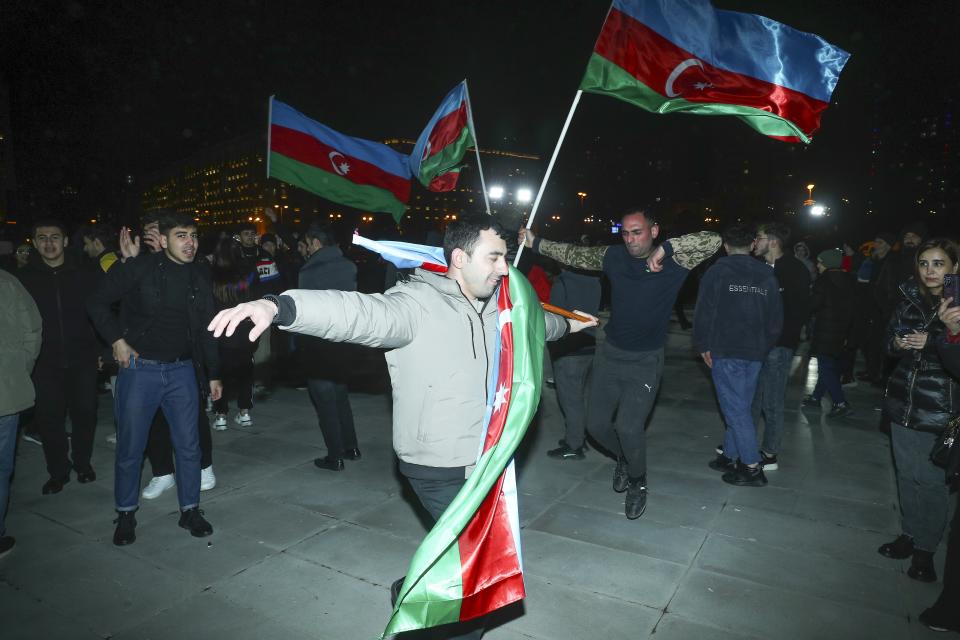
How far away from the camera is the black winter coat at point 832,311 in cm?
820

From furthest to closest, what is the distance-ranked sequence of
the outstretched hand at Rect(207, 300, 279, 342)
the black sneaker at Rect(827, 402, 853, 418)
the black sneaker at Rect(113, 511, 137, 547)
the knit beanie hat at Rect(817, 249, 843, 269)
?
the knit beanie hat at Rect(817, 249, 843, 269) < the black sneaker at Rect(827, 402, 853, 418) < the black sneaker at Rect(113, 511, 137, 547) < the outstretched hand at Rect(207, 300, 279, 342)

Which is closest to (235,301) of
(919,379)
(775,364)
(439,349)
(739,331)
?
(439,349)

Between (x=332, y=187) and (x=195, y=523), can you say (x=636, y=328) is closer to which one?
(x=195, y=523)

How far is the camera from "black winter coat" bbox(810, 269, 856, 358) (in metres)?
8.20

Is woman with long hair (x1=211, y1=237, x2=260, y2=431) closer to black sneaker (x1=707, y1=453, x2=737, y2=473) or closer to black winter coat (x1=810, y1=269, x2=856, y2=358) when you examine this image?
black sneaker (x1=707, y1=453, x2=737, y2=473)

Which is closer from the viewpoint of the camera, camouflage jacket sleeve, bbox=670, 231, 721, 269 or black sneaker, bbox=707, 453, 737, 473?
camouflage jacket sleeve, bbox=670, 231, 721, 269

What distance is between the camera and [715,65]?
193 inches

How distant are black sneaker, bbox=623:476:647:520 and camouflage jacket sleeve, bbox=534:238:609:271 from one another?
1816 millimetres

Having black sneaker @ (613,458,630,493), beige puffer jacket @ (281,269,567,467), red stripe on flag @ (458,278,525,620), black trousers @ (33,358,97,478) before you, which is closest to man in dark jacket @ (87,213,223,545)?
black trousers @ (33,358,97,478)

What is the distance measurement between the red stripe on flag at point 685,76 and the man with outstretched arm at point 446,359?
108 inches

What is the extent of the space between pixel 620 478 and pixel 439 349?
10.7ft

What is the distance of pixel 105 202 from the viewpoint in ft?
130

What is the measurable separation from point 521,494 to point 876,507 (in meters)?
3.00

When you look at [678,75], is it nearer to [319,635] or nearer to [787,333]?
[787,333]
